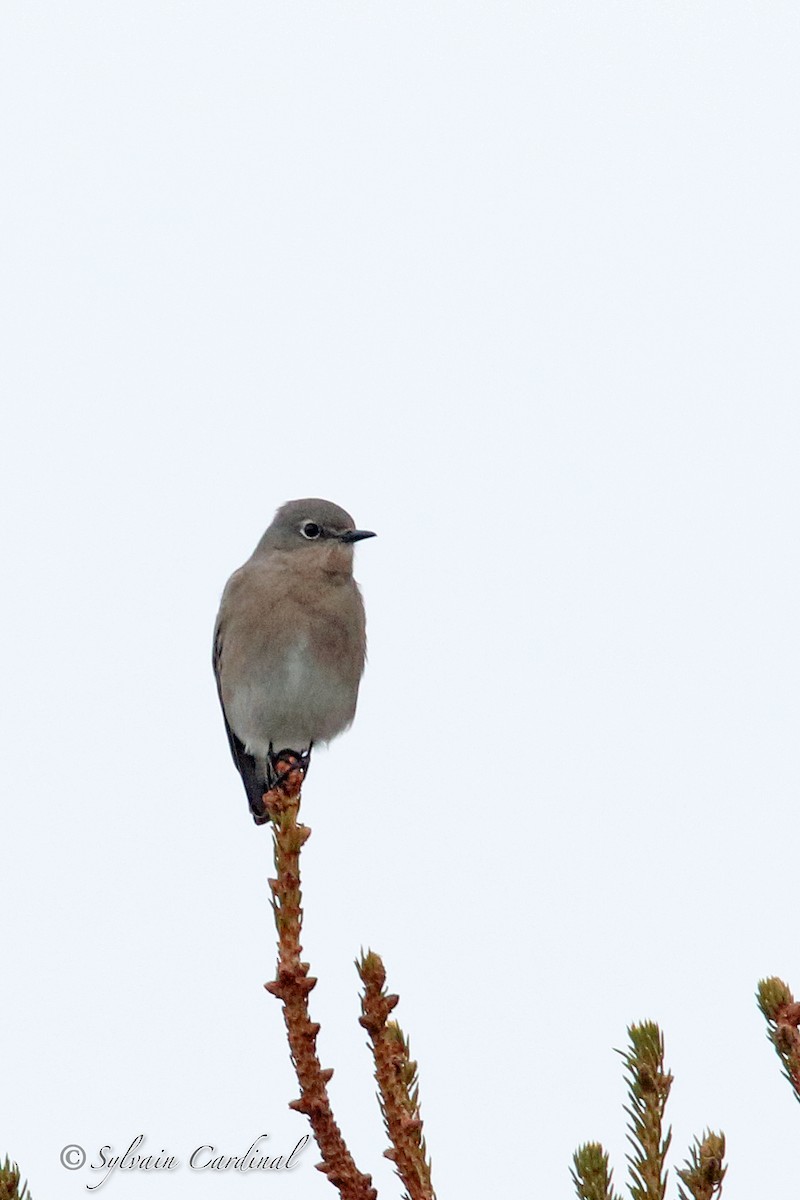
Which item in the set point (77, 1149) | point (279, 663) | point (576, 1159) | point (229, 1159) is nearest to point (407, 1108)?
point (576, 1159)

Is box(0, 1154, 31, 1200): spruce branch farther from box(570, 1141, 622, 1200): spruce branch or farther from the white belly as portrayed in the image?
the white belly

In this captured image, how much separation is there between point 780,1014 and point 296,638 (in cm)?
707

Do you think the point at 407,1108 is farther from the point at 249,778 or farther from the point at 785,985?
the point at 249,778

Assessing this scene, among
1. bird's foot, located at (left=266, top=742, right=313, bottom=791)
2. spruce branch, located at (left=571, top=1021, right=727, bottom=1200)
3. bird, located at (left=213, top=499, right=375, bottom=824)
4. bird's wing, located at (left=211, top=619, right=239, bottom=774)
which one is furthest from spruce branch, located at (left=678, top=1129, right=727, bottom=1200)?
bird's wing, located at (left=211, top=619, right=239, bottom=774)

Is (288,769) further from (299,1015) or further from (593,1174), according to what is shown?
(593,1174)

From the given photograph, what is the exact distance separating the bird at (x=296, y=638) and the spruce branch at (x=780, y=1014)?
22.1 feet

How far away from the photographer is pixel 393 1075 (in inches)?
142

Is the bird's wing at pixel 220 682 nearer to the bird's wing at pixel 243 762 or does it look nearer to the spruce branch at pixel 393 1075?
the bird's wing at pixel 243 762

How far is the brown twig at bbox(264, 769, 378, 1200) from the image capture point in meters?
3.46

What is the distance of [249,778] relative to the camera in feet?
38.7

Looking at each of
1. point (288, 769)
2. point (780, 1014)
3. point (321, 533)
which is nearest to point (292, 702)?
point (321, 533)

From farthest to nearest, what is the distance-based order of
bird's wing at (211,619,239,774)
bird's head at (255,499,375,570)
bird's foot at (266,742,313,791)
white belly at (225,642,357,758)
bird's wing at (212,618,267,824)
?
bird's wing at (212,618,267,824), bird's wing at (211,619,239,774), bird's head at (255,499,375,570), white belly at (225,642,357,758), bird's foot at (266,742,313,791)

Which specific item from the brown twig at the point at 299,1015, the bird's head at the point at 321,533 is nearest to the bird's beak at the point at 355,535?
the bird's head at the point at 321,533

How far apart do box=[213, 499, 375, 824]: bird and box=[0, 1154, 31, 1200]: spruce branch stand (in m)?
6.93
